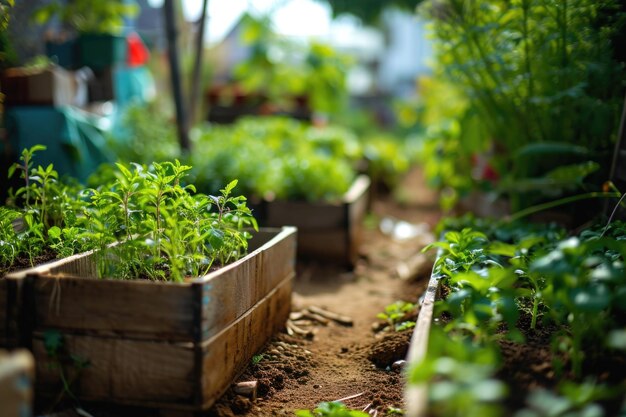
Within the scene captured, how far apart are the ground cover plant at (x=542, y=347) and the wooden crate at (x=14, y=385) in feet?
2.90

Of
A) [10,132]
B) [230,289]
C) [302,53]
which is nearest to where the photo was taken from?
[230,289]

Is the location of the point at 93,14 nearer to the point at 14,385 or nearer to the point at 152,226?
the point at 152,226

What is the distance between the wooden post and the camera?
459cm

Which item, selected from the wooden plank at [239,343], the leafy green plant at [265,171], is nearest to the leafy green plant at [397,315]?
the wooden plank at [239,343]

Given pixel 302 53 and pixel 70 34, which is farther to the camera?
pixel 302 53

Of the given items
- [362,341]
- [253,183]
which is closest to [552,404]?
[362,341]

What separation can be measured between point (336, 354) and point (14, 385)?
5.57 ft

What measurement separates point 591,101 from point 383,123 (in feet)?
45.1

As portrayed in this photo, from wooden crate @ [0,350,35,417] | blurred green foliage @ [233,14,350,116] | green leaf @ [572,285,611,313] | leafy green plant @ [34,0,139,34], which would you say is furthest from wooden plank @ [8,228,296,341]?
blurred green foliage @ [233,14,350,116]

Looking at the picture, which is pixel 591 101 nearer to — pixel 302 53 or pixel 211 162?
pixel 211 162

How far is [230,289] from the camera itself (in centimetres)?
208

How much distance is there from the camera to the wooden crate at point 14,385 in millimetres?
1265

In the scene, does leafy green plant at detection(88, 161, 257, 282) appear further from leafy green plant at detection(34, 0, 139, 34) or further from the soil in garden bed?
leafy green plant at detection(34, 0, 139, 34)

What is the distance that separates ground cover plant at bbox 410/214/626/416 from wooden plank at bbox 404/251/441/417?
4cm
